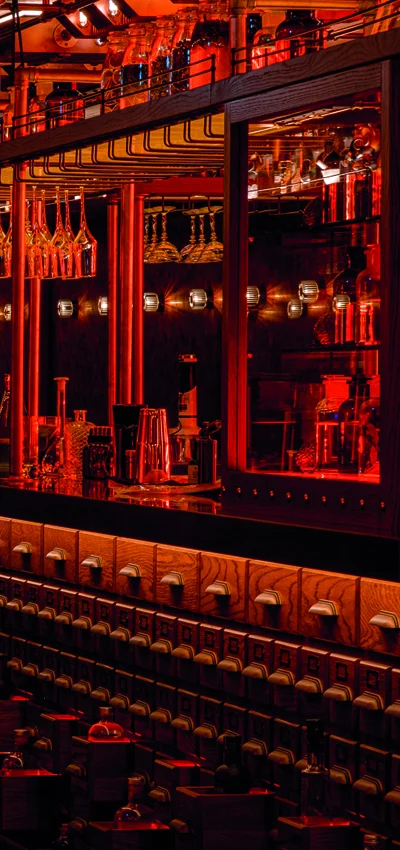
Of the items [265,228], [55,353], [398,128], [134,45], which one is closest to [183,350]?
[55,353]

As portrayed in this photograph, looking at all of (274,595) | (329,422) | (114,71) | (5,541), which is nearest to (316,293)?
(329,422)

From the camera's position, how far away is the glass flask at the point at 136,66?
12.8 feet

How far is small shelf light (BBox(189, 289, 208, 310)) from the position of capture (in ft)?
27.8

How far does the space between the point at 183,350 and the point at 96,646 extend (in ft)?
16.4

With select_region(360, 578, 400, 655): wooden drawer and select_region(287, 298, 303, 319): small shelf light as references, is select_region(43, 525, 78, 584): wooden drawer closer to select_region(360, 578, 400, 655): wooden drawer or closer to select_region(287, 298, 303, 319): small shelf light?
select_region(287, 298, 303, 319): small shelf light

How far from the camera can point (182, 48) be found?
3699 mm

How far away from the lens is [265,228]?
3314 millimetres

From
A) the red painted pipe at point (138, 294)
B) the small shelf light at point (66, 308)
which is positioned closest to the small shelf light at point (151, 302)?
the small shelf light at point (66, 308)

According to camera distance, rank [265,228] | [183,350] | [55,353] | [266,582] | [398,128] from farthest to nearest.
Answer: [55,353], [183,350], [265,228], [266,582], [398,128]

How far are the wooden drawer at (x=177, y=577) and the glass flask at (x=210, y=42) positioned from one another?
1.21m

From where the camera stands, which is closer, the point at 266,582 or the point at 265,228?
the point at 266,582

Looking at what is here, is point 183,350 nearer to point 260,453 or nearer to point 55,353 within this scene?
point 55,353

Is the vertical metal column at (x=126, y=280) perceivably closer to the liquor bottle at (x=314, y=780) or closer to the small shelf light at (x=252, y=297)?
the small shelf light at (x=252, y=297)

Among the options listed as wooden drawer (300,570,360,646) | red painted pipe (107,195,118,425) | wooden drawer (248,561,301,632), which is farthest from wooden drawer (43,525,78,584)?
red painted pipe (107,195,118,425)
